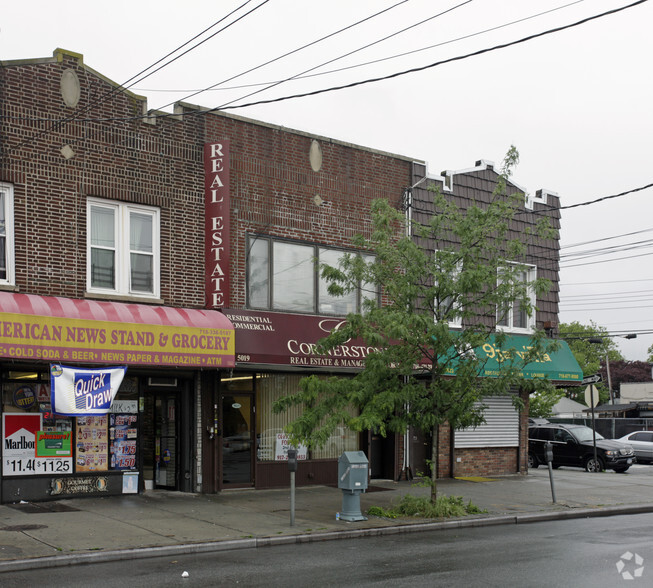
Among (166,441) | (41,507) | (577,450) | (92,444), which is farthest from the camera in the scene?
(577,450)

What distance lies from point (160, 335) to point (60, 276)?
2.11 meters

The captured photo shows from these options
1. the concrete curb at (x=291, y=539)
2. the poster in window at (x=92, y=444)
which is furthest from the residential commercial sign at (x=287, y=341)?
the concrete curb at (x=291, y=539)

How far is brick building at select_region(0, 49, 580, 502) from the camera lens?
14.8m

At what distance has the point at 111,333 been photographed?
1463 centimetres

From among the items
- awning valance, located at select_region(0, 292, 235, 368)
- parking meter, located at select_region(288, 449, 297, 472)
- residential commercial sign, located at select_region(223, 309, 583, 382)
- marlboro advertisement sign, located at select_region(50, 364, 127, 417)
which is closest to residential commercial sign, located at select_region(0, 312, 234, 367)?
awning valance, located at select_region(0, 292, 235, 368)

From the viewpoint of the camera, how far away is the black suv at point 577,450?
26625mm

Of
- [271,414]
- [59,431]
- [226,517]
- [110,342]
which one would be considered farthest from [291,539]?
[271,414]

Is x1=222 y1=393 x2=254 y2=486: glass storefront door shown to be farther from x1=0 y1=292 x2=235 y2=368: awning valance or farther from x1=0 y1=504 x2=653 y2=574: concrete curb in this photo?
x1=0 y1=504 x2=653 y2=574: concrete curb

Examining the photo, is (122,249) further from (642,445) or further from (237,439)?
(642,445)

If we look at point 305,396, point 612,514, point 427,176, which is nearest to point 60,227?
point 305,396

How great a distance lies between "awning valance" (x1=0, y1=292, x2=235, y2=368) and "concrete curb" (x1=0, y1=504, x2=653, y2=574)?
14.0ft

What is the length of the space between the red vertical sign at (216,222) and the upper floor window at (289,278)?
42.4 inches

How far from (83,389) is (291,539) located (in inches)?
186

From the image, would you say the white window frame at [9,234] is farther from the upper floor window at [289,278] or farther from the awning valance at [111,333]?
the upper floor window at [289,278]
